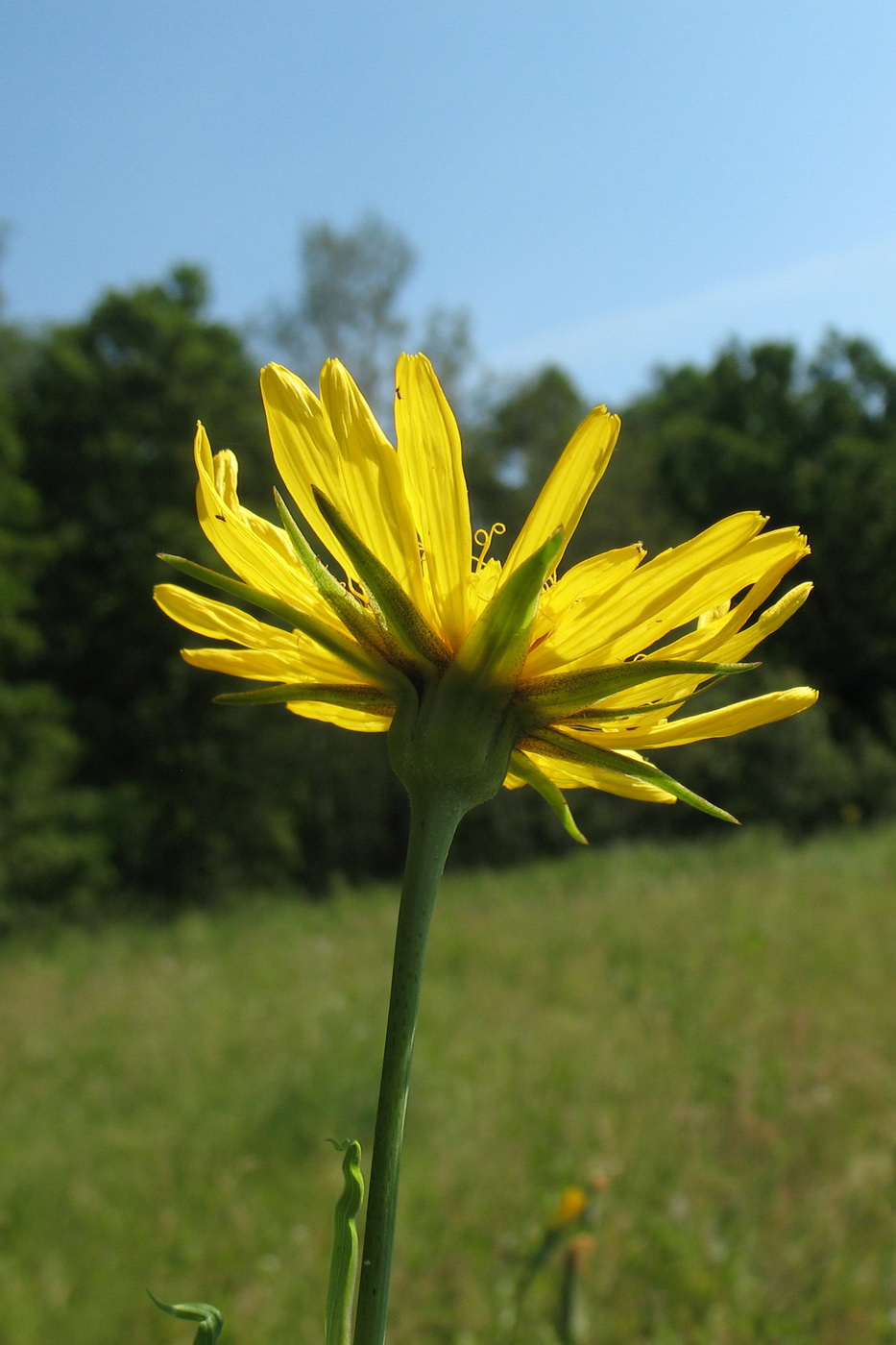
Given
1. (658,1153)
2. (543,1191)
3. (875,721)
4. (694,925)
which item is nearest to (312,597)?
(543,1191)

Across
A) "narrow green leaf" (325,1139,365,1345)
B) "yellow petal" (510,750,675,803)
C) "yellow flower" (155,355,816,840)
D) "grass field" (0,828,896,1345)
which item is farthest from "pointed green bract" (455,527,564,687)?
"grass field" (0,828,896,1345)

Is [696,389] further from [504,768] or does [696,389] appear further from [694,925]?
[504,768]

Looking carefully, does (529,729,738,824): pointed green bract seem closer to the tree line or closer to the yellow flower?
the yellow flower

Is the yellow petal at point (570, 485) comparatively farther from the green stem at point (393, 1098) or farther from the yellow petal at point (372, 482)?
the green stem at point (393, 1098)

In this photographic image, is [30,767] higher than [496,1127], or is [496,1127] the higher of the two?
[30,767]

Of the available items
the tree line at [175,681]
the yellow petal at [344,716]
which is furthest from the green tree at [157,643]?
the yellow petal at [344,716]

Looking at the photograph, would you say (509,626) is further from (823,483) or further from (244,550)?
(823,483)

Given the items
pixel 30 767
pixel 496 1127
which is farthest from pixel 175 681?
pixel 496 1127
